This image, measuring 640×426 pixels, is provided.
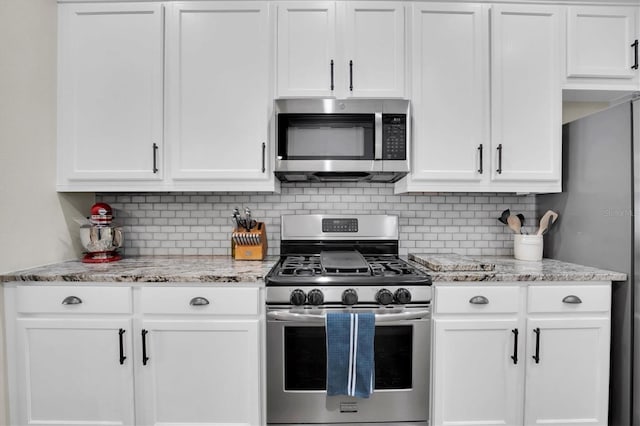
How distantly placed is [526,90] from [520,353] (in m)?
1.47

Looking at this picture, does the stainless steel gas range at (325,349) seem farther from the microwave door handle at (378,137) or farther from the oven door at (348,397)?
the microwave door handle at (378,137)

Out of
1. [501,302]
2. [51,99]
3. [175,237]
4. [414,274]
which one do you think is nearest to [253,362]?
[414,274]

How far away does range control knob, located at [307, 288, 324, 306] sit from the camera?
1.72 meters

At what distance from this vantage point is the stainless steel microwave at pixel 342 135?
1.99 meters

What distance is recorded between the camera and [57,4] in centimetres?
205

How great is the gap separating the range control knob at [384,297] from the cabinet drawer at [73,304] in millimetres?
1243

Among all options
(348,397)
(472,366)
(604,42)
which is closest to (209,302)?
(348,397)

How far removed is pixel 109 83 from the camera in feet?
6.73

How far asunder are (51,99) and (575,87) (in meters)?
3.04

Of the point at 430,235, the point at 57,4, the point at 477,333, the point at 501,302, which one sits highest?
the point at 57,4

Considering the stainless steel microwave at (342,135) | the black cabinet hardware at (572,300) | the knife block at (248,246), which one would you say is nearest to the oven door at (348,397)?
the knife block at (248,246)

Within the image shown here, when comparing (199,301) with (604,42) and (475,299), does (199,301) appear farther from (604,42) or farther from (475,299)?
(604,42)

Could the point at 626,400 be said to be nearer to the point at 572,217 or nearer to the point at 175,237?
the point at 572,217

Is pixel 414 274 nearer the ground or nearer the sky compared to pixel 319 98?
nearer the ground
